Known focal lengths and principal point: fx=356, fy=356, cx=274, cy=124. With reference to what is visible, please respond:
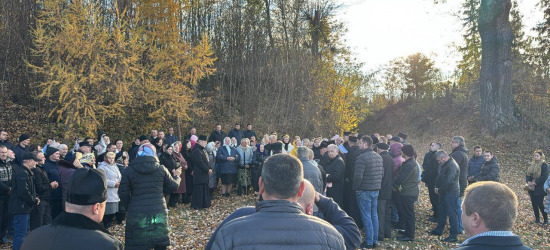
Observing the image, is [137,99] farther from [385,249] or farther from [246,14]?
[385,249]

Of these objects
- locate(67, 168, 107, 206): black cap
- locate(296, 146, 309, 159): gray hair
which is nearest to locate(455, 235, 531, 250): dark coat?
locate(67, 168, 107, 206): black cap

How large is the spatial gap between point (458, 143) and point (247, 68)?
18.5 m

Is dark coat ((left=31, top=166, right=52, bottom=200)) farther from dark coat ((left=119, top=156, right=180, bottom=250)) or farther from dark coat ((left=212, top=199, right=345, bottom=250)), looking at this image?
dark coat ((left=212, top=199, right=345, bottom=250))

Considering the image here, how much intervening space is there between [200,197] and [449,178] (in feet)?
21.7

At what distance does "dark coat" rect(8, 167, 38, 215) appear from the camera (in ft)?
19.8

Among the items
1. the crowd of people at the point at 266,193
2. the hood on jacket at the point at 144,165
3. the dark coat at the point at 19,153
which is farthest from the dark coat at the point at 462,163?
the dark coat at the point at 19,153

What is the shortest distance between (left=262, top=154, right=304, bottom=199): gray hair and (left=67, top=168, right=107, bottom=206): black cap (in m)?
1.18

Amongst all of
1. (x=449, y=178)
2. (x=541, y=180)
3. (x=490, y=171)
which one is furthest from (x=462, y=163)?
(x=541, y=180)

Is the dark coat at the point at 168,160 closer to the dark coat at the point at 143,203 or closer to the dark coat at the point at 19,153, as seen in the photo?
the dark coat at the point at 19,153

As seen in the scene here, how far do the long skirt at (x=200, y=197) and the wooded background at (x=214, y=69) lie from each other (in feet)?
24.4

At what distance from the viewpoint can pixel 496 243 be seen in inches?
80.7

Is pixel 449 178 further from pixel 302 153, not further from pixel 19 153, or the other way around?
pixel 19 153

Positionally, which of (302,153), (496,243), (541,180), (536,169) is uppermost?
(302,153)

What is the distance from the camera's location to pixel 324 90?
24172mm
